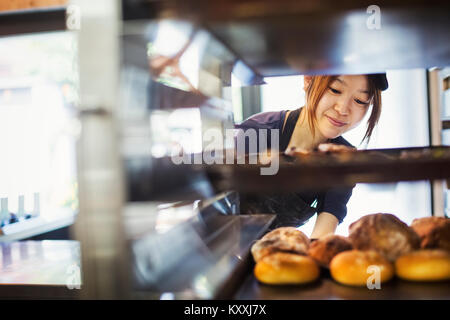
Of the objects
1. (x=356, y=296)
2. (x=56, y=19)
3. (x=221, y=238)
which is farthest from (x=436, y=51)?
(x=56, y=19)

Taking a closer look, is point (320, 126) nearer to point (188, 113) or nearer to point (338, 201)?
point (338, 201)

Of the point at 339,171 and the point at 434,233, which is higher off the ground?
the point at 339,171

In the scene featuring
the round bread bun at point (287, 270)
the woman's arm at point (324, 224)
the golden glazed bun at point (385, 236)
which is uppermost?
the golden glazed bun at point (385, 236)

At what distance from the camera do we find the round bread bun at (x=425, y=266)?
2.29 ft

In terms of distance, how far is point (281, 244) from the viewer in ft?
2.84

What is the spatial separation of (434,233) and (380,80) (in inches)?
23.9

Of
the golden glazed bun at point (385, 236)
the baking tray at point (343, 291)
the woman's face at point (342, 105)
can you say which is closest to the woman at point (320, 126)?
the woman's face at point (342, 105)

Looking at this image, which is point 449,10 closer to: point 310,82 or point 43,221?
point 310,82

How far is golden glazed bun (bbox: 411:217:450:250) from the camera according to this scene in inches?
31.5

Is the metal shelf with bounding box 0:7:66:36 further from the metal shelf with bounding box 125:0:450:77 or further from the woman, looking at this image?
the woman

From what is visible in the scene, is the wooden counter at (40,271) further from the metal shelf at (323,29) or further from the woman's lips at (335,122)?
the woman's lips at (335,122)

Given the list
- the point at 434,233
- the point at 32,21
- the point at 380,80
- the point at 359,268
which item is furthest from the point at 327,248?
the point at 32,21

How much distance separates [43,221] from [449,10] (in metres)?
2.08

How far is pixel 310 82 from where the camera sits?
1.28 metres
